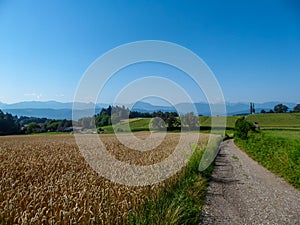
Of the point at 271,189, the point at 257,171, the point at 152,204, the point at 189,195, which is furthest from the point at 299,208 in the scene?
the point at 257,171

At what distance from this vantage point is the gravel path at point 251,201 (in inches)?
272

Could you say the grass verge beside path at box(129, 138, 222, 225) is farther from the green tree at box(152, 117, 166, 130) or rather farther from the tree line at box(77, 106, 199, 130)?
the green tree at box(152, 117, 166, 130)

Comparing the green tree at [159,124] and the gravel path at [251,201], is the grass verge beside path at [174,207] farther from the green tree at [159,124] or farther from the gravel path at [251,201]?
the green tree at [159,124]

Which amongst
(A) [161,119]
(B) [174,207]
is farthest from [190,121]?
(B) [174,207]

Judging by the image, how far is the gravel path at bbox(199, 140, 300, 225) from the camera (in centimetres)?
692

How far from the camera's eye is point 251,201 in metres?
8.58

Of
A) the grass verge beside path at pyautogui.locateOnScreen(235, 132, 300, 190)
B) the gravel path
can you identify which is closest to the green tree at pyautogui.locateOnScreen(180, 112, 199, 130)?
the grass verge beside path at pyautogui.locateOnScreen(235, 132, 300, 190)

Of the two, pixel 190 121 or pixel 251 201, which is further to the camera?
pixel 190 121

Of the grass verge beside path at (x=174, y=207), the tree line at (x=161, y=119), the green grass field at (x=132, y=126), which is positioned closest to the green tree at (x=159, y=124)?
the tree line at (x=161, y=119)

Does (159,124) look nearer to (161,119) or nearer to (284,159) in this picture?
(161,119)

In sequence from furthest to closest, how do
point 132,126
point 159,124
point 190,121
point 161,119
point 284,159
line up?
1. point 132,126
2. point 190,121
3. point 161,119
4. point 159,124
5. point 284,159

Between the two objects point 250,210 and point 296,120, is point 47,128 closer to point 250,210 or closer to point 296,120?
point 296,120

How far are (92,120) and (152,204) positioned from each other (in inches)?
3143

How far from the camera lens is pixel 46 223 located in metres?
4.51
